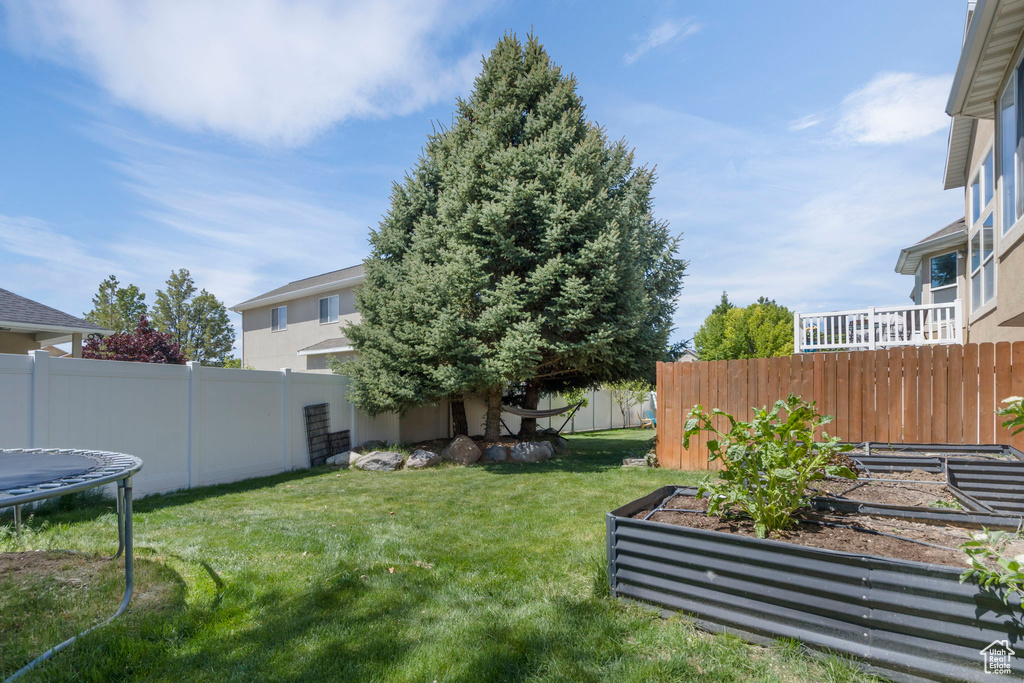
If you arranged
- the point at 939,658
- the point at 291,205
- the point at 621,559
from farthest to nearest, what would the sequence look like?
the point at 291,205
the point at 621,559
the point at 939,658

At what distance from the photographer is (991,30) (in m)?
5.79

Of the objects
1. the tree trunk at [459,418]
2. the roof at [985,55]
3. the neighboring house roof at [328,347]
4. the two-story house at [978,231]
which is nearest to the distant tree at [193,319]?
the neighboring house roof at [328,347]

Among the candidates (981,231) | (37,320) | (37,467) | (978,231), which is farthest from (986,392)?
(37,320)

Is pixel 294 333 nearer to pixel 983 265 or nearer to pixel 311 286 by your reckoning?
pixel 311 286

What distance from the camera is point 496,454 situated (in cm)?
1076

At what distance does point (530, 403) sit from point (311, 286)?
10656 mm

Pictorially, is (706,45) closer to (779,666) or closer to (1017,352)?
(1017,352)

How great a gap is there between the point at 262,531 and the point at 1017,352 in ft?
29.3

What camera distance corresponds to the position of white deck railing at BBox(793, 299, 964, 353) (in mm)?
11547

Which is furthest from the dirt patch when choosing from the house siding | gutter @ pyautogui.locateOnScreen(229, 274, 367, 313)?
the house siding

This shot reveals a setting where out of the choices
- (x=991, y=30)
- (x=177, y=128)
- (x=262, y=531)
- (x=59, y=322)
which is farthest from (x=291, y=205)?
(x=991, y=30)

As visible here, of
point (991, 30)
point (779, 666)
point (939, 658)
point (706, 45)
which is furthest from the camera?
point (706, 45)

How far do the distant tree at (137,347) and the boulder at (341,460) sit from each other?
520 inches

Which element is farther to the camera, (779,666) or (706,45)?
(706,45)
